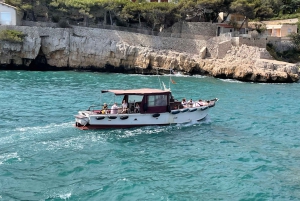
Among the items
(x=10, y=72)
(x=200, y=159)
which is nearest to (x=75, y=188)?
(x=200, y=159)

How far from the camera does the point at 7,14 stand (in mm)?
50469

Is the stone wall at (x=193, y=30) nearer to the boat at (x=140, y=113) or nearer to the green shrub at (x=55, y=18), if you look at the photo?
the green shrub at (x=55, y=18)

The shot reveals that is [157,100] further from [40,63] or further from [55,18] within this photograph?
[55,18]

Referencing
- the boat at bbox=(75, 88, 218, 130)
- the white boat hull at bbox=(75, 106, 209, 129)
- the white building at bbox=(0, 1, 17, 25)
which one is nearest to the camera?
the white boat hull at bbox=(75, 106, 209, 129)

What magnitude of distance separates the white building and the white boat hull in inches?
1290

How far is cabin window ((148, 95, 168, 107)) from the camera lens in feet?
75.7

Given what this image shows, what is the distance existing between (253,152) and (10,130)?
40.0 ft

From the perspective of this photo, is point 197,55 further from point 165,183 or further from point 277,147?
point 165,183

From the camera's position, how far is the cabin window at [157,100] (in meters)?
23.1

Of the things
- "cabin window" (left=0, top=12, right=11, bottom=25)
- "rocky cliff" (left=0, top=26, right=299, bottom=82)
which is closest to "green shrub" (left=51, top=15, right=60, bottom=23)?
"rocky cliff" (left=0, top=26, right=299, bottom=82)

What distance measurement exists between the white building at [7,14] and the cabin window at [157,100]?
3369 cm

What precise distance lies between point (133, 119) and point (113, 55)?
94.9 feet

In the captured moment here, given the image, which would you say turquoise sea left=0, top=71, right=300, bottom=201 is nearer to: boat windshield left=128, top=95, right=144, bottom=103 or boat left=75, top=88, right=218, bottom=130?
boat left=75, top=88, right=218, bottom=130

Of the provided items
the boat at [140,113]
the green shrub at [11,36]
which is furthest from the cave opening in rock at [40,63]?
the boat at [140,113]
